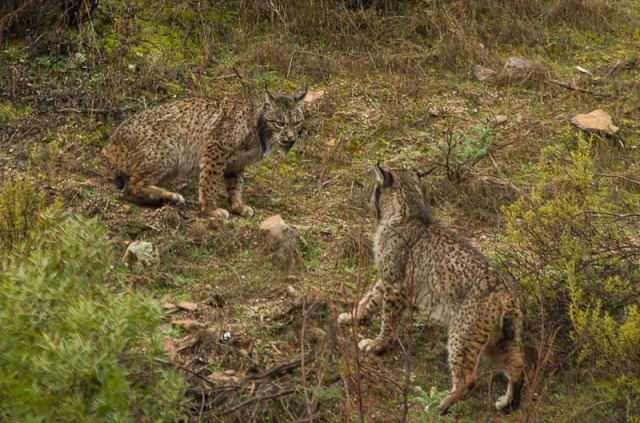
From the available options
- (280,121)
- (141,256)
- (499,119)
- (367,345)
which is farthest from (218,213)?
(499,119)

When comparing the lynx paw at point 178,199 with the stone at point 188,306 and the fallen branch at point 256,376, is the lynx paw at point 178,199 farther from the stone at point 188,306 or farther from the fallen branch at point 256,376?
the fallen branch at point 256,376

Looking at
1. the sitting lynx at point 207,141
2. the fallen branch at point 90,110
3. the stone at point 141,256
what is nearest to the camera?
the stone at point 141,256

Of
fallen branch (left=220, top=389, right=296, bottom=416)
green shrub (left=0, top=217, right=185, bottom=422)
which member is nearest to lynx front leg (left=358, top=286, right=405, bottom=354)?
fallen branch (left=220, top=389, right=296, bottom=416)

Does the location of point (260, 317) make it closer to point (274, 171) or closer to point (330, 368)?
point (330, 368)

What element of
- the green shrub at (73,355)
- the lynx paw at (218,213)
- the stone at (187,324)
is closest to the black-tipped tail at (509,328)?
the stone at (187,324)

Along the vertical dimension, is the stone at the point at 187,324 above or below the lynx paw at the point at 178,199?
above

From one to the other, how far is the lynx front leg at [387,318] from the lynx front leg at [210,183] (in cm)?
203

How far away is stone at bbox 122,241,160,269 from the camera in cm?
722

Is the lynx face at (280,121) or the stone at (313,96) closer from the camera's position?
the lynx face at (280,121)

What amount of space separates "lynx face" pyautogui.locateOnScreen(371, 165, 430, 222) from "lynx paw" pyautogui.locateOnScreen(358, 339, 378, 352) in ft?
2.95

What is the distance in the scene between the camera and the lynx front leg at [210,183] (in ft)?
27.3

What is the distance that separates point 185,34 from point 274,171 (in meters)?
2.14

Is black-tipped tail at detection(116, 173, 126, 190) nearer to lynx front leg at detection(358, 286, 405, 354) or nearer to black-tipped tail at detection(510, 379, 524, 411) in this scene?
lynx front leg at detection(358, 286, 405, 354)

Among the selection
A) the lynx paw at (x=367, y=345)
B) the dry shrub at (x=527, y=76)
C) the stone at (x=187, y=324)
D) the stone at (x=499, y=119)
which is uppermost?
the stone at (x=187, y=324)
